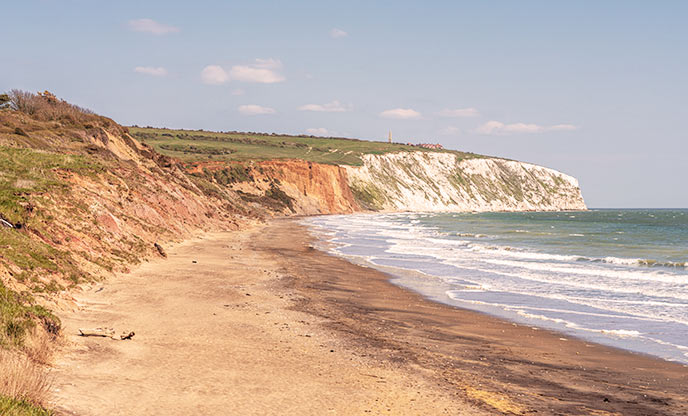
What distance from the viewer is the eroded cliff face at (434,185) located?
139 metres

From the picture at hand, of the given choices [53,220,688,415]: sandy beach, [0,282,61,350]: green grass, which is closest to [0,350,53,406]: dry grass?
[53,220,688,415]: sandy beach

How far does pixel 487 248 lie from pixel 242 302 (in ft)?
94.2

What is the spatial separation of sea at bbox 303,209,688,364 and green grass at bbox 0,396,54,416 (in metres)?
12.7

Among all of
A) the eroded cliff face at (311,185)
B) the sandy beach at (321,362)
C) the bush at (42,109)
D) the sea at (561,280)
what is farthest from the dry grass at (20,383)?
the eroded cliff face at (311,185)

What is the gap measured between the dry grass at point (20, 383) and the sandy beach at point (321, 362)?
485 millimetres

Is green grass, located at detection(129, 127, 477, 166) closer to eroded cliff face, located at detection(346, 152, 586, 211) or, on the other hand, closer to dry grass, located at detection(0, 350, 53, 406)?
eroded cliff face, located at detection(346, 152, 586, 211)

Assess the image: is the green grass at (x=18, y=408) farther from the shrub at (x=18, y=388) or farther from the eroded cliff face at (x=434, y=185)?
the eroded cliff face at (x=434, y=185)

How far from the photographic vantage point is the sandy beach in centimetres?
885

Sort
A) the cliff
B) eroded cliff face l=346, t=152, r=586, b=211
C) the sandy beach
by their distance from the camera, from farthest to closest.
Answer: eroded cliff face l=346, t=152, r=586, b=211 < the cliff < the sandy beach

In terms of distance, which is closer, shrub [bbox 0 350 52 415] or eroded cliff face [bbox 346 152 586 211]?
shrub [bbox 0 350 52 415]

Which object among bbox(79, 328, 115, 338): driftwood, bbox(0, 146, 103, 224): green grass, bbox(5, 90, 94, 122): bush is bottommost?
bbox(79, 328, 115, 338): driftwood

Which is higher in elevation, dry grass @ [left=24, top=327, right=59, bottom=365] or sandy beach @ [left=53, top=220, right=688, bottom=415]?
dry grass @ [left=24, top=327, right=59, bottom=365]

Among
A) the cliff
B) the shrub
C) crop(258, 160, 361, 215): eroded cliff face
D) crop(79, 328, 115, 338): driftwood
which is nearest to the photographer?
the shrub

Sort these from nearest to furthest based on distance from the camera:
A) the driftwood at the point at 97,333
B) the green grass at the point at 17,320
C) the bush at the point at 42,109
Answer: the green grass at the point at 17,320, the driftwood at the point at 97,333, the bush at the point at 42,109
